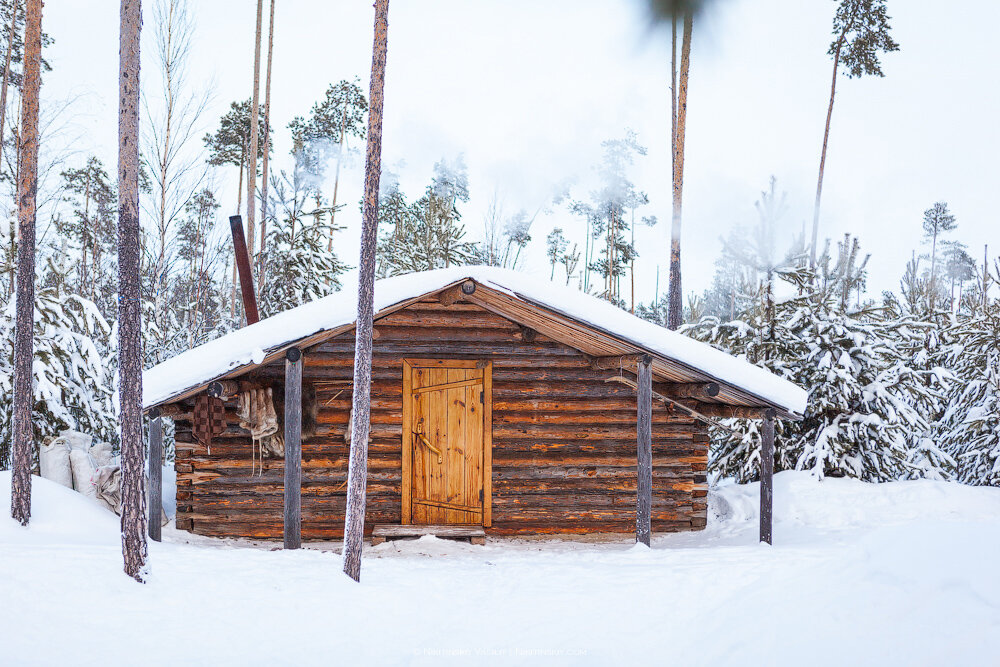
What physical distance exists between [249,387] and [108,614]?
3.70m

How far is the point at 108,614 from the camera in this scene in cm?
530

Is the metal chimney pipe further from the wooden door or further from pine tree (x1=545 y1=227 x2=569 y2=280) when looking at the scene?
pine tree (x1=545 y1=227 x2=569 y2=280)

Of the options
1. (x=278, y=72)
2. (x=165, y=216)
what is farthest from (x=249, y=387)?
(x=278, y=72)

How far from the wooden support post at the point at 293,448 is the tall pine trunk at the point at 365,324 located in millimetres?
1174

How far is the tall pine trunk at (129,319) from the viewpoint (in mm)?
5941

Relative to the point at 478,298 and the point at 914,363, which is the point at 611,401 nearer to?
the point at 478,298

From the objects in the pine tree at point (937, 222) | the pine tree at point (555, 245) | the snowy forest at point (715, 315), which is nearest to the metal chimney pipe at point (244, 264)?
the snowy forest at point (715, 315)

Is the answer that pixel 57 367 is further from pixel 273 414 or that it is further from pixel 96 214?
pixel 96 214

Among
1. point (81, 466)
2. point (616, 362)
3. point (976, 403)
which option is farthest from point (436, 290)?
point (976, 403)

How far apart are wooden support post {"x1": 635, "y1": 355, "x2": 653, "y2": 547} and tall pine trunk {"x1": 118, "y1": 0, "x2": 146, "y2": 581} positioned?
16.3 feet

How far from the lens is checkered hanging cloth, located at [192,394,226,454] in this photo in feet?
27.4

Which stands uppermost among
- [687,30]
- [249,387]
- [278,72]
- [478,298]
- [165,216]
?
[278,72]

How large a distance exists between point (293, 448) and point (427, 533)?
2.17 m

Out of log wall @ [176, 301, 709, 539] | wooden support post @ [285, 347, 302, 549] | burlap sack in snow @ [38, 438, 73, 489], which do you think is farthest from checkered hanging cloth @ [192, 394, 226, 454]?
burlap sack in snow @ [38, 438, 73, 489]
